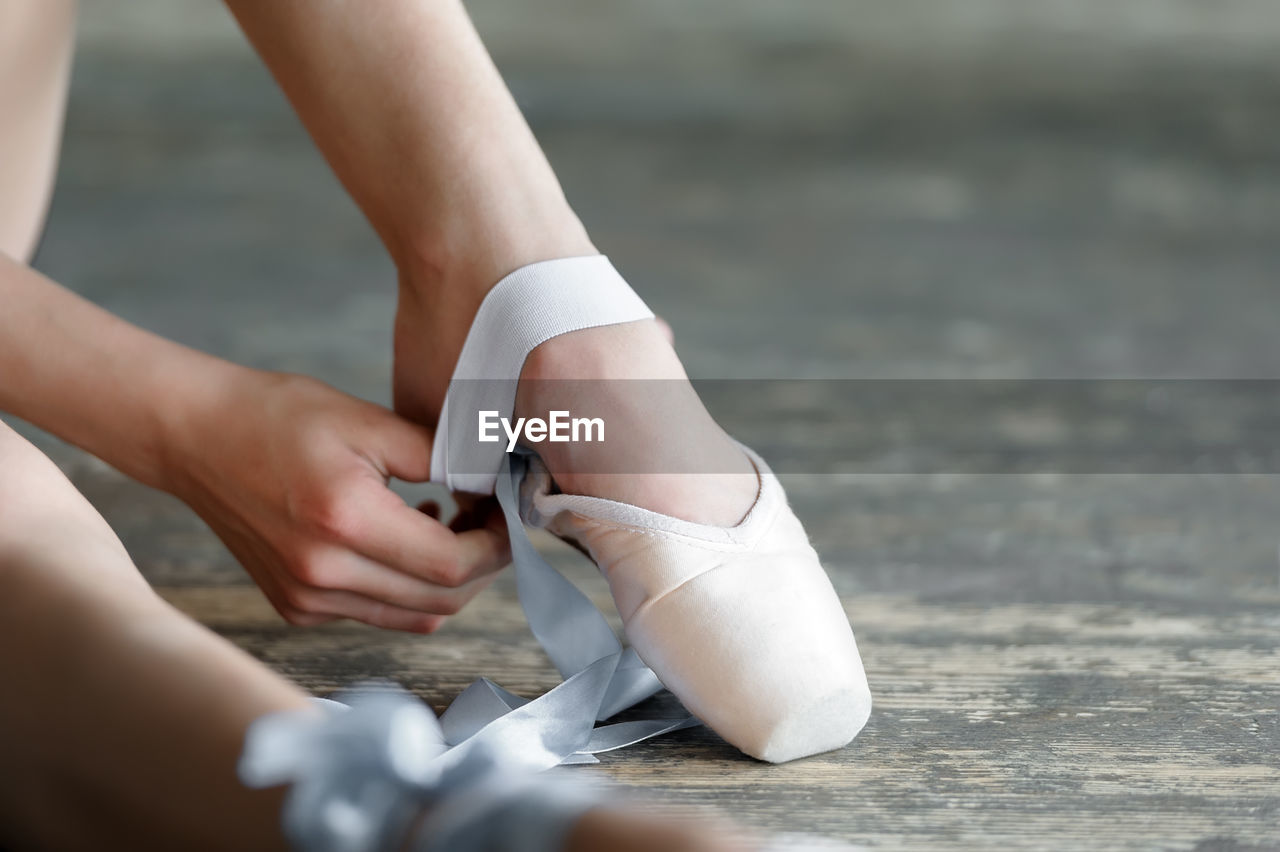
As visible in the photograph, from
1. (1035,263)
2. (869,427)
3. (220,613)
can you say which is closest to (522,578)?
(220,613)

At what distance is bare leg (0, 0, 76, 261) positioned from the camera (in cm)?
87

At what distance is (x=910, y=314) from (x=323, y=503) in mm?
1106

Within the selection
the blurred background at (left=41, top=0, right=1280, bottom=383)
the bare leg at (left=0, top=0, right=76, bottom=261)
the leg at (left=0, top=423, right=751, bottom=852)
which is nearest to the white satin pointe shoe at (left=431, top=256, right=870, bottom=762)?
the leg at (left=0, top=423, right=751, bottom=852)

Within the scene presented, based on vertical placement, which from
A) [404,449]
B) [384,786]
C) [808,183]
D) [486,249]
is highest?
[808,183]

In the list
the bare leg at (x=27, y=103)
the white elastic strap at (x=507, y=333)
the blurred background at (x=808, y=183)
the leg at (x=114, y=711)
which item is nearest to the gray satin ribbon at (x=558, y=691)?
the white elastic strap at (x=507, y=333)

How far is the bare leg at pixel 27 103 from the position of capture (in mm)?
872

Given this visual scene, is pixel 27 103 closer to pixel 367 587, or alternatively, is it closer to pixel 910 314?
pixel 367 587

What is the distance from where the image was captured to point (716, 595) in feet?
1.97

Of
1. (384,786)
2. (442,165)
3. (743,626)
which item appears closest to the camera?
(384,786)

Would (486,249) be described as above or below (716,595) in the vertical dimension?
above

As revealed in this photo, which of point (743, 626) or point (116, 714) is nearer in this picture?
point (116, 714)

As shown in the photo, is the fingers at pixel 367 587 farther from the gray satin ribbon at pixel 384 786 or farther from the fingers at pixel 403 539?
the gray satin ribbon at pixel 384 786

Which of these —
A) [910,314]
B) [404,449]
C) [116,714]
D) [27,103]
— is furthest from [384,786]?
[910,314]

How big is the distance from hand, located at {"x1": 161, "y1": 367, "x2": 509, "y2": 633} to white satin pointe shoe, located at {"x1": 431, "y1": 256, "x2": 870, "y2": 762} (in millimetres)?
66
